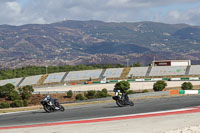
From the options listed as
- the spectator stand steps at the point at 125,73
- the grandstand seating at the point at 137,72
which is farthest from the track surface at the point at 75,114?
the grandstand seating at the point at 137,72

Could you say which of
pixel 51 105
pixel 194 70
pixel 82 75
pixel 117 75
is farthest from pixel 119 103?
pixel 82 75

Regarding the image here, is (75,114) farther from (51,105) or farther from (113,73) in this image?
(113,73)

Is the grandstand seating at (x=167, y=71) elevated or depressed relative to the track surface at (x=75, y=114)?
elevated

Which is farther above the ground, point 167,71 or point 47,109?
point 167,71

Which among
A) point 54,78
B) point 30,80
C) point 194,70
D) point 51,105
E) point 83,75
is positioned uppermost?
point 83,75

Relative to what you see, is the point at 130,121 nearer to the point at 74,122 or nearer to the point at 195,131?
the point at 74,122

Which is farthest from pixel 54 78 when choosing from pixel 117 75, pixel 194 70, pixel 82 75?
pixel 194 70

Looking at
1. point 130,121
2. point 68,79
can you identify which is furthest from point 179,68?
point 130,121

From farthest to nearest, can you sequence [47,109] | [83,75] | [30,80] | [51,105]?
[83,75] → [30,80] → [47,109] → [51,105]

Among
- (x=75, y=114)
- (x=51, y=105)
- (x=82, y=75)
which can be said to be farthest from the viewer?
(x=82, y=75)

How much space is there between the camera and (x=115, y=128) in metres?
19.0

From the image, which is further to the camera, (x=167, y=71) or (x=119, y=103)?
(x=167, y=71)

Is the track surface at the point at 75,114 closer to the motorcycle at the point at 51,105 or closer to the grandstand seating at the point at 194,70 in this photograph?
the motorcycle at the point at 51,105

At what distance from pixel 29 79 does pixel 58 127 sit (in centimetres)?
12731
